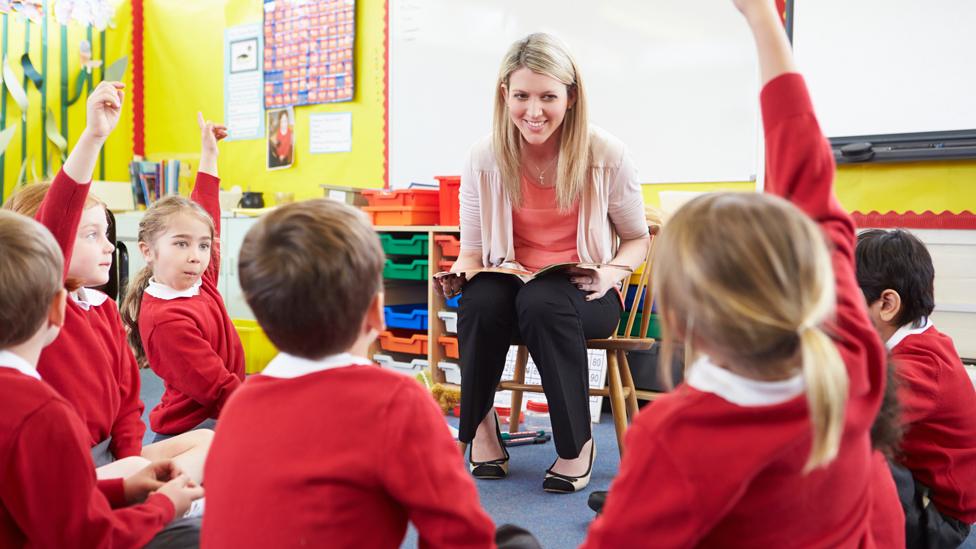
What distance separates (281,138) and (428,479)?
366cm

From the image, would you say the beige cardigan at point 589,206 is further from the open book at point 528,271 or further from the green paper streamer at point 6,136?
the green paper streamer at point 6,136

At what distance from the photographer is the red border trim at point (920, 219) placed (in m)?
2.52

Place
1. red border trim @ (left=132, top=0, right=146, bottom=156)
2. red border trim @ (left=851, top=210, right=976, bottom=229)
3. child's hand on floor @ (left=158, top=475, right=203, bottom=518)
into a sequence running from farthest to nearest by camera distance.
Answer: red border trim @ (left=132, top=0, right=146, bottom=156) → red border trim @ (left=851, top=210, right=976, bottom=229) → child's hand on floor @ (left=158, top=475, right=203, bottom=518)

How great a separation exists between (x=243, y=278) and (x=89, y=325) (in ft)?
2.14

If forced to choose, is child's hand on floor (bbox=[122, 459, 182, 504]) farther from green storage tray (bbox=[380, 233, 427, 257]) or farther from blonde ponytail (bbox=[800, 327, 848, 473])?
green storage tray (bbox=[380, 233, 427, 257])

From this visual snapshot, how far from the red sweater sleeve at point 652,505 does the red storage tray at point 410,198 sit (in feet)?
7.99

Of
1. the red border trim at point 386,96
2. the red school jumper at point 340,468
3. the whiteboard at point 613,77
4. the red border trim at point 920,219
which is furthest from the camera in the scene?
the red border trim at point 386,96

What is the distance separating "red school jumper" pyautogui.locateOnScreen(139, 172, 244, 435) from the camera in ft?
5.46

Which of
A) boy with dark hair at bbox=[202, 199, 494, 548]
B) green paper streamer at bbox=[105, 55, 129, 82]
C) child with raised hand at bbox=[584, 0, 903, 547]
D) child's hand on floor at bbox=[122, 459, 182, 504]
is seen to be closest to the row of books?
green paper streamer at bbox=[105, 55, 129, 82]

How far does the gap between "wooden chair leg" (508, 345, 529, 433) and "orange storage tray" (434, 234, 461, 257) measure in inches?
27.4

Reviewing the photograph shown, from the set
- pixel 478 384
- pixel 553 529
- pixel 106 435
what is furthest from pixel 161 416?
pixel 553 529

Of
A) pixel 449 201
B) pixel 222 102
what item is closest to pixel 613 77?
pixel 449 201

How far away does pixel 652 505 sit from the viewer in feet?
2.26

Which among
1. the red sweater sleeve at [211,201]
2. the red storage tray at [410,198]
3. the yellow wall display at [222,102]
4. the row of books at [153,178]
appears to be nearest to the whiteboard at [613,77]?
the yellow wall display at [222,102]
